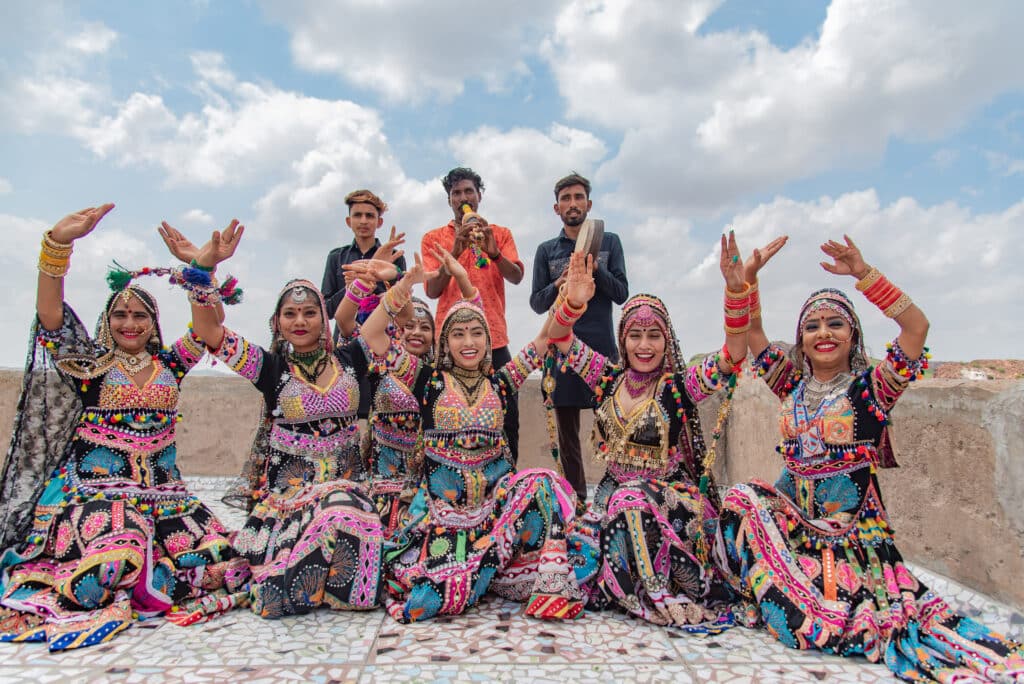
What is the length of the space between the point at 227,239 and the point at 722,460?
4.95 m

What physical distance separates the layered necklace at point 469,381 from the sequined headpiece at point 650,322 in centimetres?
87

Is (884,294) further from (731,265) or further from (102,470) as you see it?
(102,470)

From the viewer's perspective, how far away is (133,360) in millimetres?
3879

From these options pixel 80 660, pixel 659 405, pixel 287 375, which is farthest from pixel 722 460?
pixel 80 660

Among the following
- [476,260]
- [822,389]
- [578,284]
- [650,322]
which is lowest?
[822,389]

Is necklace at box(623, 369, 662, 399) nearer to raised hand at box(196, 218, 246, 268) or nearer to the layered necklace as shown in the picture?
the layered necklace

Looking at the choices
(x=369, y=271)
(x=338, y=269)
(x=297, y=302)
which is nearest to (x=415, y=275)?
(x=369, y=271)

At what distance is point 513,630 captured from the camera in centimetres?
323

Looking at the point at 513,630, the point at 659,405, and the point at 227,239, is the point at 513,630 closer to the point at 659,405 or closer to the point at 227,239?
the point at 659,405

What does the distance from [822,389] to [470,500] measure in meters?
1.99

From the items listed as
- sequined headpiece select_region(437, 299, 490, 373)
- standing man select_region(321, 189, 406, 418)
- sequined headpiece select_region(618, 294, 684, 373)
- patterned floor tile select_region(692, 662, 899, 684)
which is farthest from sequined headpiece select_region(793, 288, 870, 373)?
standing man select_region(321, 189, 406, 418)

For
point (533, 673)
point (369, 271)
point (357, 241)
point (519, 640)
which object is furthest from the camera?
point (357, 241)

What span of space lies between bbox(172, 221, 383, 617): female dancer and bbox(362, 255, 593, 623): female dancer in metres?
0.29

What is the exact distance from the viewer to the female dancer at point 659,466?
11.3 ft
